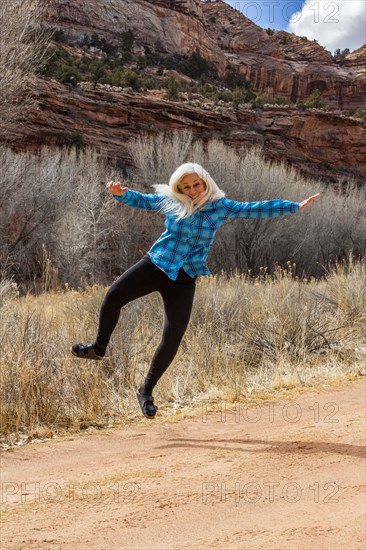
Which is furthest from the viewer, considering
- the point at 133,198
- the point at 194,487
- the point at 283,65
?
the point at 283,65

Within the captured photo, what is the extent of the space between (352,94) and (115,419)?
70.1m

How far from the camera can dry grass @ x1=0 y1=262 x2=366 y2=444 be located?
5.37m

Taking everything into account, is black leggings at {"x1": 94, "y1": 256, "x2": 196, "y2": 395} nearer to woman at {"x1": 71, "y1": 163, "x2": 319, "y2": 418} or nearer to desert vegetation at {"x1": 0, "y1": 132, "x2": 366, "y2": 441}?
woman at {"x1": 71, "y1": 163, "x2": 319, "y2": 418}

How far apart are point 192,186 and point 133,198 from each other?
1.67 feet

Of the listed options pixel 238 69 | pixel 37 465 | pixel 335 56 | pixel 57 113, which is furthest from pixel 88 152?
pixel 335 56

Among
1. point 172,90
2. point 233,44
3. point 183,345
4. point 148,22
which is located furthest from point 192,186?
point 233,44

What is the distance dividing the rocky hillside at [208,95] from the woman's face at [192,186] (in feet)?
57.2

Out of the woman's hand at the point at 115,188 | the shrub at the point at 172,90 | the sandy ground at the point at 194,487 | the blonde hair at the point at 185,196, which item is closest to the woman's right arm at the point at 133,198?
the woman's hand at the point at 115,188

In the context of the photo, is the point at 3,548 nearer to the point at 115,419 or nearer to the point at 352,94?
the point at 115,419

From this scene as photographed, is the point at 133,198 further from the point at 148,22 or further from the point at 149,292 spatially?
the point at 148,22

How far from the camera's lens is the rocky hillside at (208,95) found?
32.0 metres

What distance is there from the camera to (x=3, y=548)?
2969mm

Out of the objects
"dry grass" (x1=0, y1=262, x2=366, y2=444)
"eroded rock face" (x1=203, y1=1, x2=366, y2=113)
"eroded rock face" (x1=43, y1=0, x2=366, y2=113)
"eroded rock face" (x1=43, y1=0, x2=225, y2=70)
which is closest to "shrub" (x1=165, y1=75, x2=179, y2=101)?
"eroded rock face" (x1=43, y1=0, x2=225, y2=70)

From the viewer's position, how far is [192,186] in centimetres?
409
